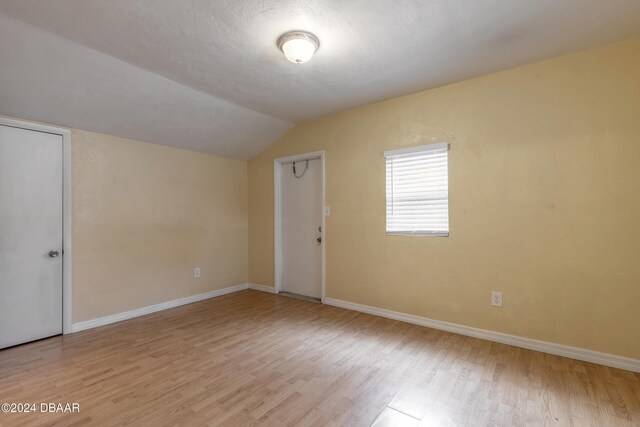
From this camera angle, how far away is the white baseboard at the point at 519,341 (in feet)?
7.70

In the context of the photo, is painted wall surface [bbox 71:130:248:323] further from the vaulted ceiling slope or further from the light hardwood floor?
the light hardwood floor

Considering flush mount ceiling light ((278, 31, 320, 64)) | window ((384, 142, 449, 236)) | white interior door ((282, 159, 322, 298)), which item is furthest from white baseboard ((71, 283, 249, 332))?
flush mount ceiling light ((278, 31, 320, 64))

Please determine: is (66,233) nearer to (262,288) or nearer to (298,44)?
(262,288)

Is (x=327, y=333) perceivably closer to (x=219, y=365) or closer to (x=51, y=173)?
(x=219, y=365)

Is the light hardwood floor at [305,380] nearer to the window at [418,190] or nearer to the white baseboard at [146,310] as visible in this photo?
the white baseboard at [146,310]

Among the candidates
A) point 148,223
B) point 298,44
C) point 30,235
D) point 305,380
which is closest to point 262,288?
point 148,223

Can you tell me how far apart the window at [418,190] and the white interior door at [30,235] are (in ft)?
11.9

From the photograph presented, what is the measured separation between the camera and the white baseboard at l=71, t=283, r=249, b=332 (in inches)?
128

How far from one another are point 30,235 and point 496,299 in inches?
183

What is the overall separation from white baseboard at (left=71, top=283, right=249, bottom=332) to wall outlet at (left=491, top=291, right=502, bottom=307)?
369 centimetres

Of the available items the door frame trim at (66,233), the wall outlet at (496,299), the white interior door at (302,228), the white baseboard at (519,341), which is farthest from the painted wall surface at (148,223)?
the wall outlet at (496,299)

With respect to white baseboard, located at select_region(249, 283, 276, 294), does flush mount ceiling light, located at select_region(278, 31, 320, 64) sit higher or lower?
higher

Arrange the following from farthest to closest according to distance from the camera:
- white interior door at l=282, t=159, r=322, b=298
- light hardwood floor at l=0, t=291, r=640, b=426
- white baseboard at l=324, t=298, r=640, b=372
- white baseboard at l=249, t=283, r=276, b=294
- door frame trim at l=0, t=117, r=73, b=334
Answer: white baseboard at l=249, t=283, r=276, b=294
white interior door at l=282, t=159, r=322, b=298
door frame trim at l=0, t=117, r=73, b=334
white baseboard at l=324, t=298, r=640, b=372
light hardwood floor at l=0, t=291, r=640, b=426

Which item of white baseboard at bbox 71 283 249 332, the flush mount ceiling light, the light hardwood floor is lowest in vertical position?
the light hardwood floor
